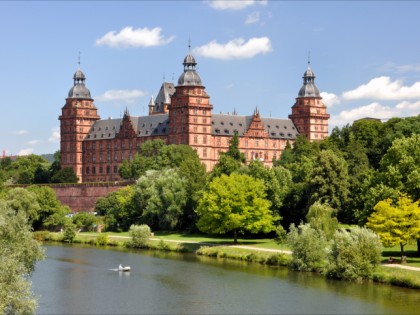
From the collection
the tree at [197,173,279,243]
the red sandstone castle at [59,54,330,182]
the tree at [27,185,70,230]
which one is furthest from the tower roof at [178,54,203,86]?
the tree at [197,173,279,243]

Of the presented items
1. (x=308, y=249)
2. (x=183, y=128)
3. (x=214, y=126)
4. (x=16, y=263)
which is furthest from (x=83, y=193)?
(x=16, y=263)

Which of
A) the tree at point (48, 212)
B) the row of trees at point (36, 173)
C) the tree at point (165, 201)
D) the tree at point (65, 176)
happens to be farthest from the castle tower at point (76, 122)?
the tree at point (165, 201)

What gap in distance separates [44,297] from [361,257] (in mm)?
18439

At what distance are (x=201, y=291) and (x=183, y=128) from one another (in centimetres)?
6514

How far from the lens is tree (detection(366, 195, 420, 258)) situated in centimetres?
4572

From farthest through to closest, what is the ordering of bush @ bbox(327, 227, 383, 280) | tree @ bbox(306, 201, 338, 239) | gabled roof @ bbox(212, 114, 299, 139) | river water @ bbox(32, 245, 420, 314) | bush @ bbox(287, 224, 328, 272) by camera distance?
gabled roof @ bbox(212, 114, 299, 139) → tree @ bbox(306, 201, 338, 239) → bush @ bbox(287, 224, 328, 272) → bush @ bbox(327, 227, 383, 280) → river water @ bbox(32, 245, 420, 314)

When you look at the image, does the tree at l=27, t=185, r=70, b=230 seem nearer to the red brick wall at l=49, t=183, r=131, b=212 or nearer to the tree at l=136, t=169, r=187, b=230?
the tree at l=136, t=169, r=187, b=230

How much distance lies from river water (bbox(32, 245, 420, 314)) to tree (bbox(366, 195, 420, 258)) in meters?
4.43

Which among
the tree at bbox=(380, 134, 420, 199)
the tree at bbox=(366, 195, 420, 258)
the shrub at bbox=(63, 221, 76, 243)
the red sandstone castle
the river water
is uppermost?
the red sandstone castle

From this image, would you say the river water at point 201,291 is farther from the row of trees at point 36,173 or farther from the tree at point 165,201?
the row of trees at point 36,173

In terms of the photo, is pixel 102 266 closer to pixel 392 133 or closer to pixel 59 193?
pixel 392 133

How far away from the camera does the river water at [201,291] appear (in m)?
37.1

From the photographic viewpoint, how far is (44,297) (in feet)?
132

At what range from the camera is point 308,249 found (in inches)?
1893
